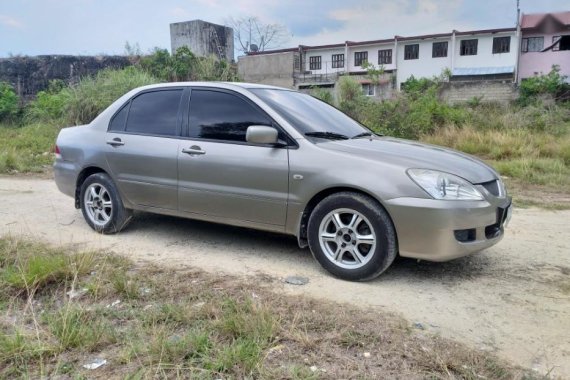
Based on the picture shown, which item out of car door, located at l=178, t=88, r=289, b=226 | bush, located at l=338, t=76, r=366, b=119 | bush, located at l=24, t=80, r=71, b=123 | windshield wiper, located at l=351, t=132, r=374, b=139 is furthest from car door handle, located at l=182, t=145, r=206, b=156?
bush, located at l=24, t=80, r=71, b=123

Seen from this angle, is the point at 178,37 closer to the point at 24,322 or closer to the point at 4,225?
the point at 4,225

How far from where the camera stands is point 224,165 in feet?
14.9

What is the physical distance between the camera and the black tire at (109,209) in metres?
5.39

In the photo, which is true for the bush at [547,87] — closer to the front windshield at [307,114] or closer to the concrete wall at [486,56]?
the concrete wall at [486,56]

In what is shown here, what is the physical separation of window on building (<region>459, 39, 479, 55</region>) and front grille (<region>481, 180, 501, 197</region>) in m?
39.4

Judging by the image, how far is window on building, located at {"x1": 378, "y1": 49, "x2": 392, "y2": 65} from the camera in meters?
42.0

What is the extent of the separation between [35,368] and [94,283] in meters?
1.07

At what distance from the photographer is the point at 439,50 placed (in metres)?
40.4

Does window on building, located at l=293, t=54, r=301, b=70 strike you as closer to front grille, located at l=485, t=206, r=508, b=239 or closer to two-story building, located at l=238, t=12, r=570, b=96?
two-story building, located at l=238, t=12, r=570, b=96

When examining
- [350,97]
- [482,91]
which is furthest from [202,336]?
[482,91]

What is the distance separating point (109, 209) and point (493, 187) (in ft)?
13.1

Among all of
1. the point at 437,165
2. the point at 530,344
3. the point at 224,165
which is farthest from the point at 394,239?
the point at 224,165

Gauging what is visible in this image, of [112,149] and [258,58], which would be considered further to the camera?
[258,58]

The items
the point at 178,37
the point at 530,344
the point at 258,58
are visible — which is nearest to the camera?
the point at 530,344
